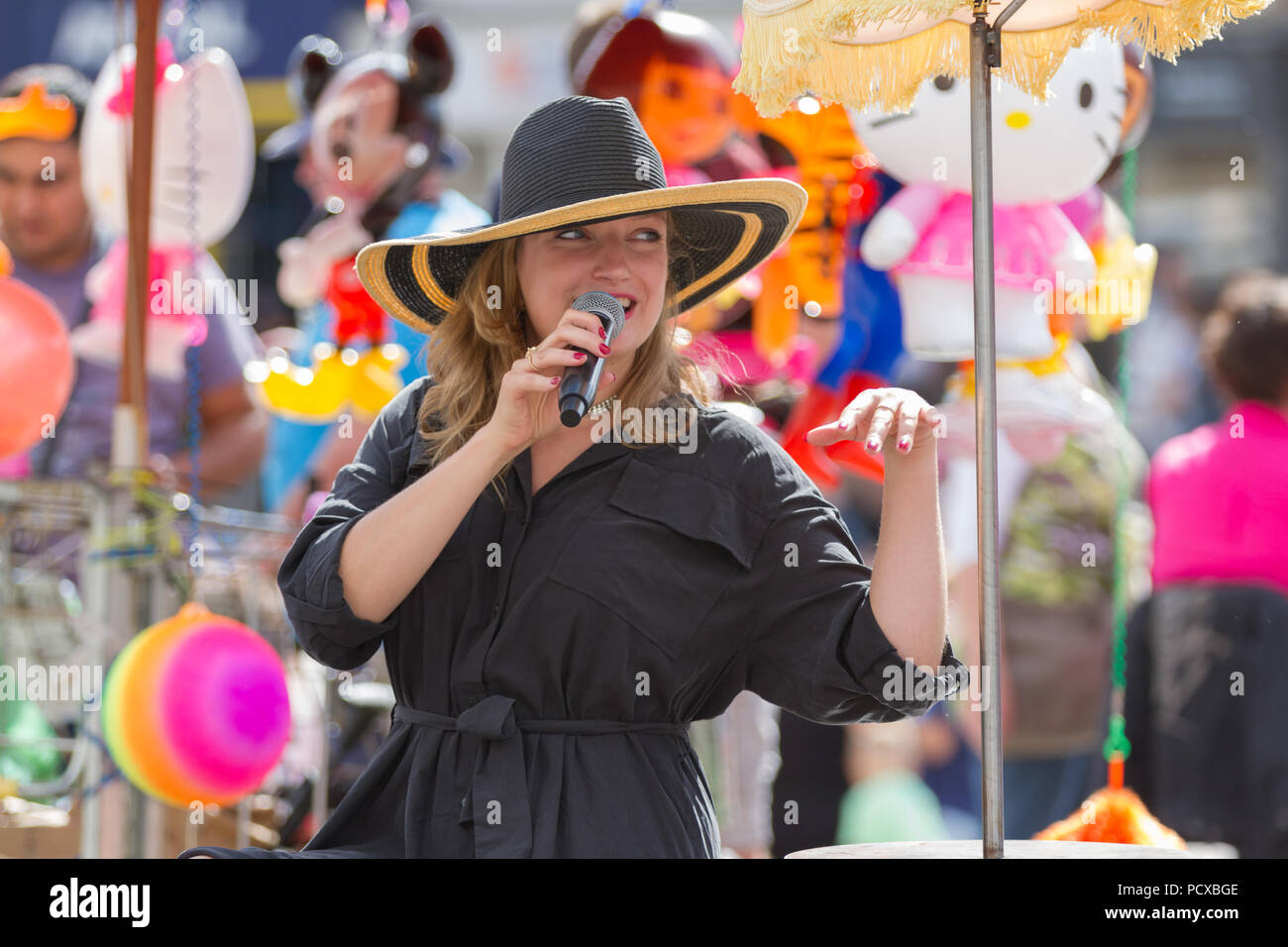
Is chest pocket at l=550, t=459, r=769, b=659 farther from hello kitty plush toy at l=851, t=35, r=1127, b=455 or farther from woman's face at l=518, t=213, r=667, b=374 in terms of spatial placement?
hello kitty plush toy at l=851, t=35, r=1127, b=455

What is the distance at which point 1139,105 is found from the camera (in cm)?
319

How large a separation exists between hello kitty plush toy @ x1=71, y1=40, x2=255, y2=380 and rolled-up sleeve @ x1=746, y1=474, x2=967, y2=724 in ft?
7.95

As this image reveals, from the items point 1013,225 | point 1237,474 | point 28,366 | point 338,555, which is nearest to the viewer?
point 338,555

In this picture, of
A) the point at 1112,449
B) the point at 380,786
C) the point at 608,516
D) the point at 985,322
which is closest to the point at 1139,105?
the point at 1112,449

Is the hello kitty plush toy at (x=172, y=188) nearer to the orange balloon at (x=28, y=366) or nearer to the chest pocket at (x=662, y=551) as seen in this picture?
the orange balloon at (x=28, y=366)

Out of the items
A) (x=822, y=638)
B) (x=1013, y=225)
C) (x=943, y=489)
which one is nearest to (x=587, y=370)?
(x=822, y=638)

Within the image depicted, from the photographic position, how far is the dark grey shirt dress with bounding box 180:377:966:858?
5.71 feet

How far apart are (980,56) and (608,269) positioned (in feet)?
1.75

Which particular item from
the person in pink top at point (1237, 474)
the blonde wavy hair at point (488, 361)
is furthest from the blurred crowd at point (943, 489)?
the blonde wavy hair at point (488, 361)

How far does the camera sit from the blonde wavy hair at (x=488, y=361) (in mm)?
1913

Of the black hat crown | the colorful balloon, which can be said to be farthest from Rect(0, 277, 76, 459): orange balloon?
the black hat crown

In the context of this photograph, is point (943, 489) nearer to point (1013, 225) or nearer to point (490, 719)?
point (1013, 225)

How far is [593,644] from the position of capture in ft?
5.78
